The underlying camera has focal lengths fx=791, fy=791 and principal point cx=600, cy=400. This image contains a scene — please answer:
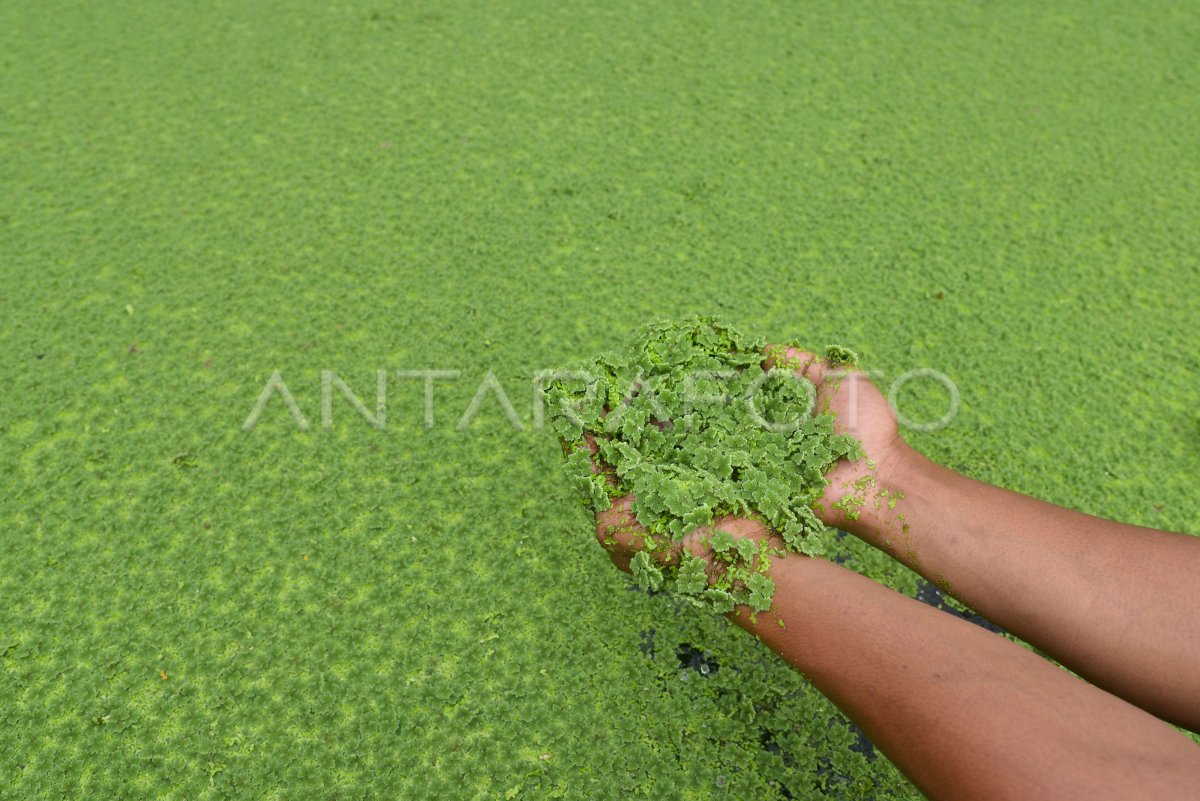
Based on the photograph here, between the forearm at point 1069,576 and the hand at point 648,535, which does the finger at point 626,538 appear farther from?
the forearm at point 1069,576

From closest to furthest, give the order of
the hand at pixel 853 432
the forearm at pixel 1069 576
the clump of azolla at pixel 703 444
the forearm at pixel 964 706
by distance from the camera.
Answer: the forearm at pixel 964 706, the forearm at pixel 1069 576, the clump of azolla at pixel 703 444, the hand at pixel 853 432

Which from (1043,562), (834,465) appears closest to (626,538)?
(834,465)

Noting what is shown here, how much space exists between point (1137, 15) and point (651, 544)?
7.16 feet

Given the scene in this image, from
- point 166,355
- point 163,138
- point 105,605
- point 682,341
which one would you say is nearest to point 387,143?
point 163,138

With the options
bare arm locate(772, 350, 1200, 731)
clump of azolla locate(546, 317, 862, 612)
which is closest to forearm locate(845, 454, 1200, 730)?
A: bare arm locate(772, 350, 1200, 731)

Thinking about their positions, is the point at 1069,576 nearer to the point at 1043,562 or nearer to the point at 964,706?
the point at 1043,562

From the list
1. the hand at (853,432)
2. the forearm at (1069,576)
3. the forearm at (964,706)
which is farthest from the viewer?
the hand at (853,432)

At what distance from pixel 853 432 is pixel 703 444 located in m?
0.21

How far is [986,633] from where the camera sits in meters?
A: 0.76

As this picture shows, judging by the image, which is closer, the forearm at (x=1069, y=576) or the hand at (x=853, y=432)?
the forearm at (x=1069, y=576)

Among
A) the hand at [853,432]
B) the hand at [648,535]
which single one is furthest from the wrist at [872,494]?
the hand at [648,535]

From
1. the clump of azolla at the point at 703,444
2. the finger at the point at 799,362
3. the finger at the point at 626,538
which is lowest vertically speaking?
the finger at the point at 626,538

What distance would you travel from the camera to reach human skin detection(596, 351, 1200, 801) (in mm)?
637

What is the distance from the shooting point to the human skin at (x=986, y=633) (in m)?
0.64
